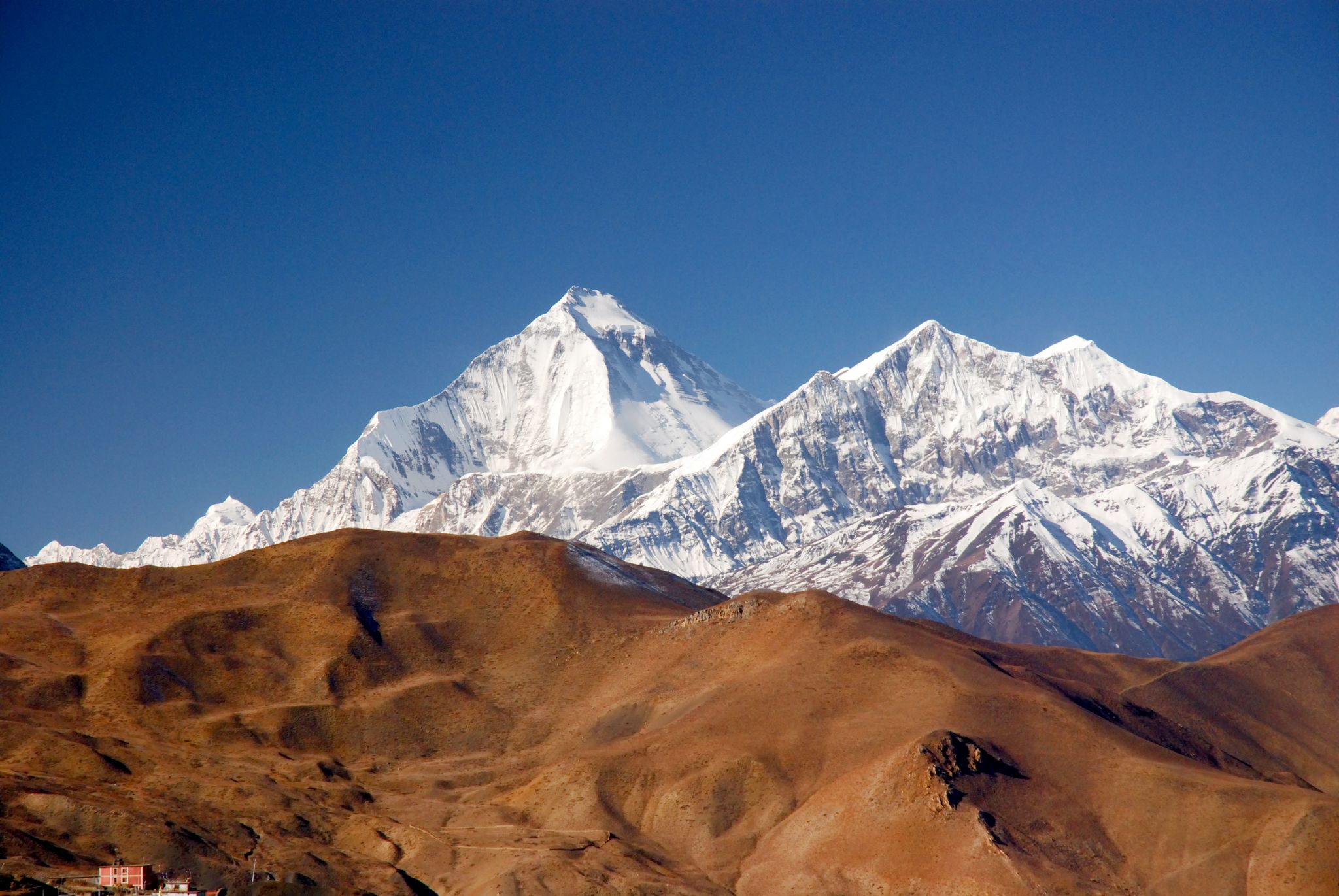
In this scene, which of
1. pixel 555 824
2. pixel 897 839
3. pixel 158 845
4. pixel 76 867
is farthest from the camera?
pixel 555 824

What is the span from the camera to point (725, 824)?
190m

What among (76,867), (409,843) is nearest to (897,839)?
(409,843)

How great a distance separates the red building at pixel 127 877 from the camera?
14412 centimetres

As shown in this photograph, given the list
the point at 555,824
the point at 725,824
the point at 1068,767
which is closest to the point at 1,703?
the point at 555,824

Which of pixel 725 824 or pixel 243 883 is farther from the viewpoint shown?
pixel 725 824

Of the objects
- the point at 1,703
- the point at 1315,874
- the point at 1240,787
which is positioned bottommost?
the point at 1315,874

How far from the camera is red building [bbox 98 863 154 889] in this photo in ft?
473

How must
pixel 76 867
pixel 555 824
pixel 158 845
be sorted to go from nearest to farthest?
pixel 76 867
pixel 158 845
pixel 555 824

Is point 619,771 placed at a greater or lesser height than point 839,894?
greater

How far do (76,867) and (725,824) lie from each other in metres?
75.7

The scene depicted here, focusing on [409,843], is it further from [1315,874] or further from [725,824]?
[1315,874]

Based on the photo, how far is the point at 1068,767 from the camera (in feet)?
624

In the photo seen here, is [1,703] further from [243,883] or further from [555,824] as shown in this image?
[555,824]

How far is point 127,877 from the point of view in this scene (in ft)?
478
